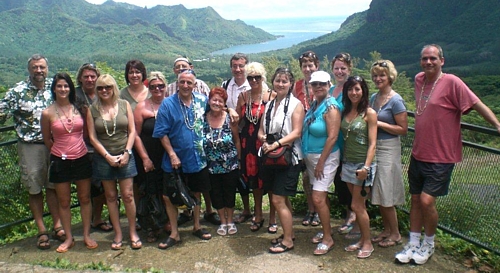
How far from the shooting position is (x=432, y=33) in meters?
119

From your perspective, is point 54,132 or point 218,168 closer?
point 54,132

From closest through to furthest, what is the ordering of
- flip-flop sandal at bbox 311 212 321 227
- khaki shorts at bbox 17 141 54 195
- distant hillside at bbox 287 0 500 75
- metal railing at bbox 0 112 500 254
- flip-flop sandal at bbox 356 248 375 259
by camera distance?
metal railing at bbox 0 112 500 254 → flip-flop sandal at bbox 356 248 375 259 → khaki shorts at bbox 17 141 54 195 → flip-flop sandal at bbox 311 212 321 227 → distant hillside at bbox 287 0 500 75

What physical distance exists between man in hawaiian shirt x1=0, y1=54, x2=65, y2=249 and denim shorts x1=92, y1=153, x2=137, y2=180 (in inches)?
22.6

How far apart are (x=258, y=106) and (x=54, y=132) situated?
2.02 metres

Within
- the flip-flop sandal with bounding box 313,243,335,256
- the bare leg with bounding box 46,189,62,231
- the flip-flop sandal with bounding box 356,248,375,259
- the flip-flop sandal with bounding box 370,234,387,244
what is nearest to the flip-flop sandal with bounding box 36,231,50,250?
the bare leg with bounding box 46,189,62,231

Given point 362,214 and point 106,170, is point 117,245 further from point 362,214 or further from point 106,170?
point 362,214

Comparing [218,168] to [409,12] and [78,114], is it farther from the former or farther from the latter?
[409,12]

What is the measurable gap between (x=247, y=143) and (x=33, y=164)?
2.19m

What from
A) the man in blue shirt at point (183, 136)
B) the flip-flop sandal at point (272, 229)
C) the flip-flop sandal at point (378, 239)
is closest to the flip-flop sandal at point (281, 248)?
the flip-flop sandal at point (272, 229)

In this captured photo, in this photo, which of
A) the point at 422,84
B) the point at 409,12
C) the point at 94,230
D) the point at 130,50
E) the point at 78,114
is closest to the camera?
the point at 422,84

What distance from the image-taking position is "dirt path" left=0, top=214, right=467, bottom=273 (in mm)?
4078

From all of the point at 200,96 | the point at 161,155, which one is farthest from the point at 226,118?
the point at 161,155

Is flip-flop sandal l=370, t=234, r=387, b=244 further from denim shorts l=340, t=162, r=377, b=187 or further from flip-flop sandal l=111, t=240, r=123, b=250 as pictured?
flip-flop sandal l=111, t=240, r=123, b=250

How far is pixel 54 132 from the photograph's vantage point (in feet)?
14.1
